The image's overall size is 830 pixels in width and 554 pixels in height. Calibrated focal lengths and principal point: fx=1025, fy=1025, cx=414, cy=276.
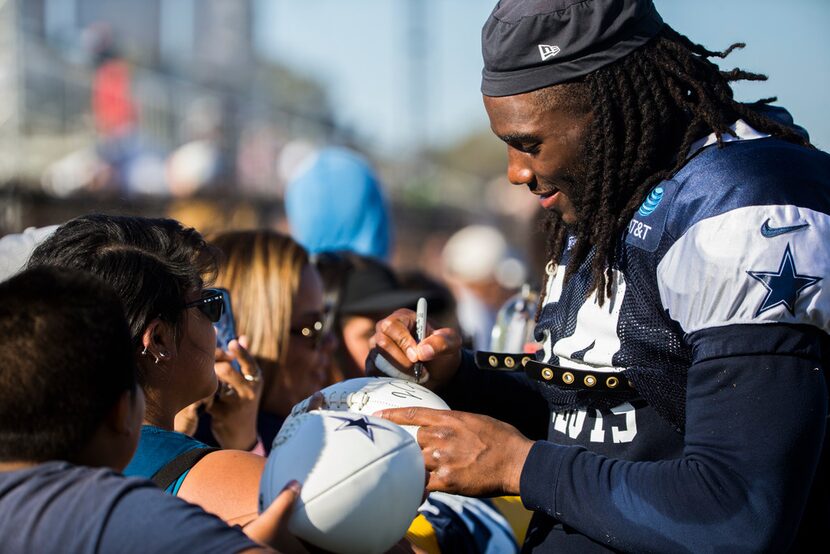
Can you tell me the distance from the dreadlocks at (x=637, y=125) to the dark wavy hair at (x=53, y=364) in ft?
3.70

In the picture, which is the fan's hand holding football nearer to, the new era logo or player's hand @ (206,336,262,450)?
the new era logo

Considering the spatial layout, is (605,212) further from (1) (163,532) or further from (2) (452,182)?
(2) (452,182)

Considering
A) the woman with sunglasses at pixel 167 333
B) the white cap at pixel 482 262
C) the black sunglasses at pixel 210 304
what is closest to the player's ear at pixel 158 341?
the woman with sunglasses at pixel 167 333

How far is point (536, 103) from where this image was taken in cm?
242

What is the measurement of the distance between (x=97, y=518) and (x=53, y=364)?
0.98 feet

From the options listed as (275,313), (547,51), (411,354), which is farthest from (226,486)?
(275,313)

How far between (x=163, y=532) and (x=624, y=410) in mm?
1142

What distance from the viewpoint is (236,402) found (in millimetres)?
3807

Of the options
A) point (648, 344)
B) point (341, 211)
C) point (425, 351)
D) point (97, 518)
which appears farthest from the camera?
point (341, 211)

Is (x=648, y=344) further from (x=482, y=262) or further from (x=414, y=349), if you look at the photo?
(x=482, y=262)

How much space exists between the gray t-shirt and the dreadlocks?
42.7 inches

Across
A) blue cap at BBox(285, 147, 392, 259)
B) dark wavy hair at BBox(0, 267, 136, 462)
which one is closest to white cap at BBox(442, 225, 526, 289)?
blue cap at BBox(285, 147, 392, 259)

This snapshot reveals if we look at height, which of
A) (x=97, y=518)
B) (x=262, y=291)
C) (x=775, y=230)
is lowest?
(x=262, y=291)

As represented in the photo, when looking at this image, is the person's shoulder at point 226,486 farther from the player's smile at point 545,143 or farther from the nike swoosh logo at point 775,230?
the nike swoosh logo at point 775,230
